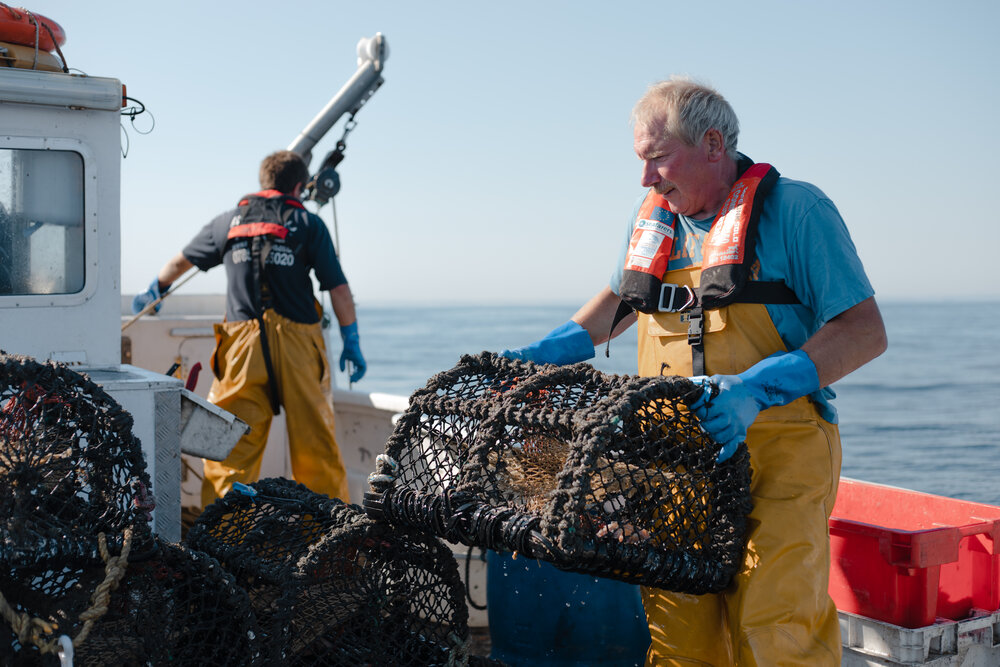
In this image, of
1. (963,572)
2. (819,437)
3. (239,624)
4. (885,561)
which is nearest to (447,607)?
(239,624)

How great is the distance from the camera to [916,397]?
18.0 metres

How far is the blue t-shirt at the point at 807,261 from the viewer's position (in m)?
2.27

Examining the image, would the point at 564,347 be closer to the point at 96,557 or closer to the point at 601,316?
the point at 601,316

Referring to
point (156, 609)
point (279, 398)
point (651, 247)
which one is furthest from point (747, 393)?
point (279, 398)

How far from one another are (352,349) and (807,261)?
382 centimetres

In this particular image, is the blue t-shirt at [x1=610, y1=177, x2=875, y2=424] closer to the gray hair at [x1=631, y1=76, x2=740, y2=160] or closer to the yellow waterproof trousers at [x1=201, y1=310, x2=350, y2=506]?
the gray hair at [x1=631, y1=76, x2=740, y2=160]

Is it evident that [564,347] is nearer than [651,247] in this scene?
No

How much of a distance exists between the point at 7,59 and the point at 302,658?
248 centimetres

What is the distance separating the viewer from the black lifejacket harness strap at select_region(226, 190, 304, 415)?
16.2 feet

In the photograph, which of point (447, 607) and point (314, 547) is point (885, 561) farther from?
point (314, 547)

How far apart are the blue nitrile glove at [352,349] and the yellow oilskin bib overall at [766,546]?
3345 millimetres

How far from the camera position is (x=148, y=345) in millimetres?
6246

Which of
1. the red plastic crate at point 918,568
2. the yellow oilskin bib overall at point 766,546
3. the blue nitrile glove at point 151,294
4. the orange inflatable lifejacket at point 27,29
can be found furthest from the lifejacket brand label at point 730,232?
the blue nitrile glove at point 151,294

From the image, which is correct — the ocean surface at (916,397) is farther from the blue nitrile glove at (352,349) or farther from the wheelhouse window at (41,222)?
the wheelhouse window at (41,222)
